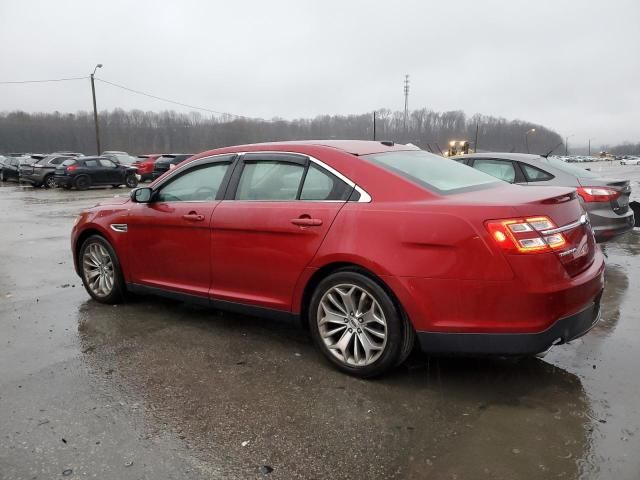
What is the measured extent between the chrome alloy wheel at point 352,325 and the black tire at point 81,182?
23060 mm

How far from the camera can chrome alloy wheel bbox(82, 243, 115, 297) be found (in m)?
5.20

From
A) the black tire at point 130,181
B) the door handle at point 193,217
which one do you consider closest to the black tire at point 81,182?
the black tire at point 130,181

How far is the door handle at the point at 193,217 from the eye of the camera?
4273mm

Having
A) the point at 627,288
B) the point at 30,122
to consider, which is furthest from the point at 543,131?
the point at 627,288

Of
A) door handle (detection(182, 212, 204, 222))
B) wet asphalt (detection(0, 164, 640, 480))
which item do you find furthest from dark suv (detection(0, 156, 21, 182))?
door handle (detection(182, 212, 204, 222))

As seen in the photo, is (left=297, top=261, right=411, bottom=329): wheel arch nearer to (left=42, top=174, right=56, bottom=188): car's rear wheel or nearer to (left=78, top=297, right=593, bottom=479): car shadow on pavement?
(left=78, top=297, right=593, bottom=479): car shadow on pavement

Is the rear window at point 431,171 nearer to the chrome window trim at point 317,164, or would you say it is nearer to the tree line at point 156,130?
the chrome window trim at point 317,164

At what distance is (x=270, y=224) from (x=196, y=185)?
1.10 meters

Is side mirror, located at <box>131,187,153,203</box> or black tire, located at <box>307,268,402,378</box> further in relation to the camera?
side mirror, located at <box>131,187,153,203</box>

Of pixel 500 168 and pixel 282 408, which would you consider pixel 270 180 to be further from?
pixel 500 168

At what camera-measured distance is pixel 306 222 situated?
11.8ft

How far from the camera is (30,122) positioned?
316 ft

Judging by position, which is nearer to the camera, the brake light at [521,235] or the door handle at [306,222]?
the brake light at [521,235]

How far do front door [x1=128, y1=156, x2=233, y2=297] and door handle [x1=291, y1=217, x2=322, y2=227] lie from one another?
91 centimetres
